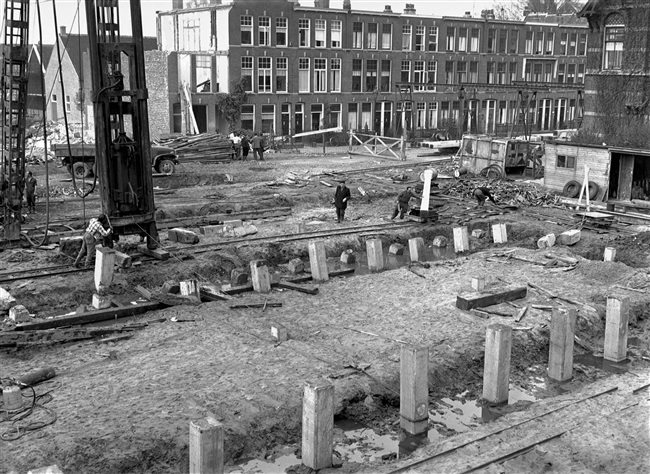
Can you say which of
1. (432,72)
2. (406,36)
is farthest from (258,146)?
(432,72)

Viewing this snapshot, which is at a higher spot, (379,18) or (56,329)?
(379,18)

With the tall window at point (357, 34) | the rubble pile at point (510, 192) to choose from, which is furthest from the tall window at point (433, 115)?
the rubble pile at point (510, 192)

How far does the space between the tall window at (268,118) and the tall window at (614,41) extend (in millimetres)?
22252

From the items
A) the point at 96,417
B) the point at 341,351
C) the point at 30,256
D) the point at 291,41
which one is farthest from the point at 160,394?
the point at 291,41

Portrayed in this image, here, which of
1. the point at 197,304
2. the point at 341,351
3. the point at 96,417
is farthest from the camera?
the point at 197,304

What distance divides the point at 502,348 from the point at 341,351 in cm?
310

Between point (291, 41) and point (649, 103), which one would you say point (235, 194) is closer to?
point (649, 103)

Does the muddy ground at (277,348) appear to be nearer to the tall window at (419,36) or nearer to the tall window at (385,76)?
the tall window at (385,76)

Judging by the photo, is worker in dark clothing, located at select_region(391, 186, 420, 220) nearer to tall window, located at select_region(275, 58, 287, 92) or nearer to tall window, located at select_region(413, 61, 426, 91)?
tall window, located at select_region(275, 58, 287, 92)

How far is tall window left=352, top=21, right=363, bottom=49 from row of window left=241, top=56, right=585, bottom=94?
1122mm

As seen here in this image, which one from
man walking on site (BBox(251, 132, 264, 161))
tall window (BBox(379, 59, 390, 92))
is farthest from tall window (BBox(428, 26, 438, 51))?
man walking on site (BBox(251, 132, 264, 161))

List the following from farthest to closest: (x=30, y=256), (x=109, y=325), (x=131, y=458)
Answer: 1. (x=30, y=256)
2. (x=109, y=325)
3. (x=131, y=458)

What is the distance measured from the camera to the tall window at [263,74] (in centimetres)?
4959

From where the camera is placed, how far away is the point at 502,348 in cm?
1234
